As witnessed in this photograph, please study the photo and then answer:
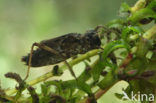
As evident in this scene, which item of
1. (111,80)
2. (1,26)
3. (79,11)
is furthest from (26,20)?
(111,80)

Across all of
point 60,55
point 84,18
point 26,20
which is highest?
point 26,20

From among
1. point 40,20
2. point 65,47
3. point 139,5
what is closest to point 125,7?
point 139,5

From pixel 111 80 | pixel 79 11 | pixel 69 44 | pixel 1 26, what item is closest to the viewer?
pixel 111 80

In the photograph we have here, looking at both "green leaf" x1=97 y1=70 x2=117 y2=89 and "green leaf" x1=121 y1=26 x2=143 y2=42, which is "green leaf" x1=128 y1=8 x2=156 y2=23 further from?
"green leaf" x1=97 y1=70 x2=117 y2=89

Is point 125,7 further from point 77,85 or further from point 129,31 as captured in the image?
point 77,85

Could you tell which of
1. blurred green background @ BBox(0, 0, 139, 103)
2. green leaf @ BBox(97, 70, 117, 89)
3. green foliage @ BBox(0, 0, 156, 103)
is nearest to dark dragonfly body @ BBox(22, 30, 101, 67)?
green foliage @ BBox(0, 0, 156, 103)

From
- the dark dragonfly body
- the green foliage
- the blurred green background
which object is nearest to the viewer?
the green foliage

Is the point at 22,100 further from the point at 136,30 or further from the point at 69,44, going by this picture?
the point at 136,30
